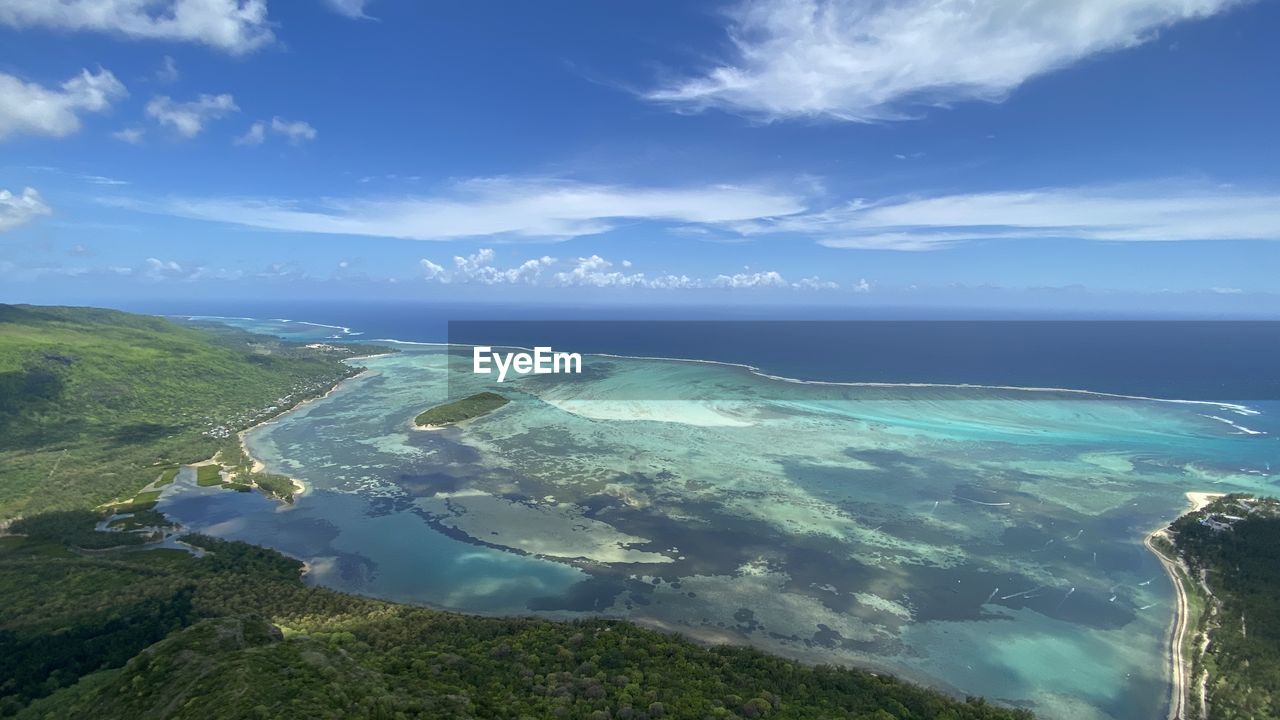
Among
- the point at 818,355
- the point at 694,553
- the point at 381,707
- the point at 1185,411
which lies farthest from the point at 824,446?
the point at 818,355

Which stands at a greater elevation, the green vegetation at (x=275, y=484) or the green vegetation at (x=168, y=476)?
the green vegetation at (x=275, y=484)

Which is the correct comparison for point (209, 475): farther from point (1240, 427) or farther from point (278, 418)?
point (1240, 427)

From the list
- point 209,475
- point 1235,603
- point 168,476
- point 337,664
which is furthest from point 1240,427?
point 168,476

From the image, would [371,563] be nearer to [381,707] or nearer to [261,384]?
[381,707]

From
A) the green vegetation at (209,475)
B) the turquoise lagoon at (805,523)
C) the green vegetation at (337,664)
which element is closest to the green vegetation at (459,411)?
the turquoise lagoon at (805,523)

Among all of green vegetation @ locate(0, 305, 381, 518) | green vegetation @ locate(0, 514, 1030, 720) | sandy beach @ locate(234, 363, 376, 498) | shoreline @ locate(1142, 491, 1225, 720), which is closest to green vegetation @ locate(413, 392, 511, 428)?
sandy beach @ locate(234, 363, 376, 498)

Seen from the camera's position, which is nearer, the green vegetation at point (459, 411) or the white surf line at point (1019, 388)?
the green vegetation at point (459, 411)

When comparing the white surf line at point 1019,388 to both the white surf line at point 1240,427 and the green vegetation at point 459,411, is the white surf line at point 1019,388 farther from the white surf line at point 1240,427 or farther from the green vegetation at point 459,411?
the green vegetation at point 459,411
